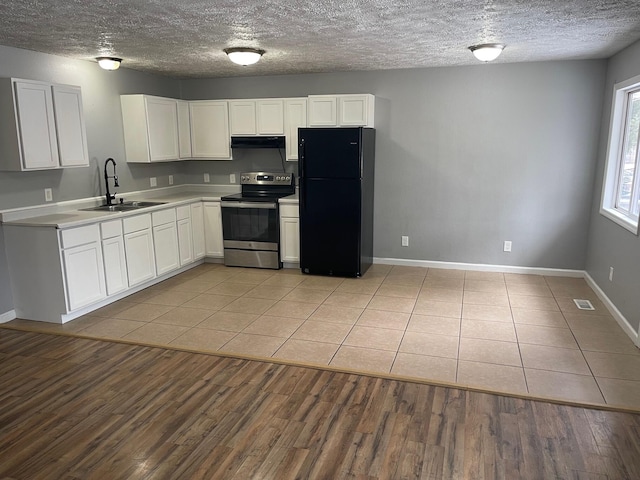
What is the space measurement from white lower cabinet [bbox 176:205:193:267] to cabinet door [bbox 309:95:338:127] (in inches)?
72.1

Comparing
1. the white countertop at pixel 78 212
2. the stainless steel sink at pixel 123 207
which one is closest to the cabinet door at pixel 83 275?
the white countertop at pixel 78 212

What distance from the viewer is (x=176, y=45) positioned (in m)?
4.12

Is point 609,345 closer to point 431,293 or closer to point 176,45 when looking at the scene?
point 431,293

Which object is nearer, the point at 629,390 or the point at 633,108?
the point at 629,390

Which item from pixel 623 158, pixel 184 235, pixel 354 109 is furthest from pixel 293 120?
pixel 623 158

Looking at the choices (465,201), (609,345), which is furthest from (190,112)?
(609,345)

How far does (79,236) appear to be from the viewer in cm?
414

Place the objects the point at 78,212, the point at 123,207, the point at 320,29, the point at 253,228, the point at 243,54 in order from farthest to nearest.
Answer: the point at 253,228 < the point at 123,207 < the point at 78,212 < the point at 243,54 < the point at 320,29

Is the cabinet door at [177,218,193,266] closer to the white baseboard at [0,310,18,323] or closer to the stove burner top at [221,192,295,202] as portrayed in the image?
the stove burner top at [221,192,295,202]

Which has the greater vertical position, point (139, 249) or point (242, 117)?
point (242, 117)

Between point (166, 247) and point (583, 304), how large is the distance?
170 inches

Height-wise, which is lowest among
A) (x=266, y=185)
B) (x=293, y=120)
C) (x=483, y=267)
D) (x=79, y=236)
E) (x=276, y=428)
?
(x=276, y=428)

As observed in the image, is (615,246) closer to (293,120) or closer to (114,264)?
(293,120)

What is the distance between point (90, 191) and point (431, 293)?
368 centimetres
